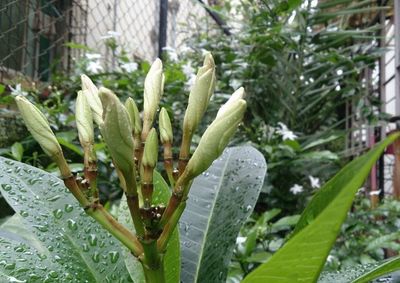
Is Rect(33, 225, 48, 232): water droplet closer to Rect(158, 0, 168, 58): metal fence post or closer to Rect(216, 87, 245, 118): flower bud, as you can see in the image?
Rect(216, 87, 245, 118): flower bud

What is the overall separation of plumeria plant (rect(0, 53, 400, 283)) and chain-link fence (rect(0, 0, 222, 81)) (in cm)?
153

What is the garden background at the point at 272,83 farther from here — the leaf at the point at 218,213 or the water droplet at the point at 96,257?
the water droplet at the point at 96,257

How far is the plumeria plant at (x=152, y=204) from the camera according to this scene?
248mm

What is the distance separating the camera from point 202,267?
1.52 ft

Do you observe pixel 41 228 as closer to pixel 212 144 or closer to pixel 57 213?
pixel 57 213

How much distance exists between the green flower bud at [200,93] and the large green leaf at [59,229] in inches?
6.1

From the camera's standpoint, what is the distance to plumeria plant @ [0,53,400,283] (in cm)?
25

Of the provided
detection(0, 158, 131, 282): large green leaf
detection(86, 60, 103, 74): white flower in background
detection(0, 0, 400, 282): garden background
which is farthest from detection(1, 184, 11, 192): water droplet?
detection(86, 60, 103, 74): white flower in background

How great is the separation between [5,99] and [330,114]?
1.55 m

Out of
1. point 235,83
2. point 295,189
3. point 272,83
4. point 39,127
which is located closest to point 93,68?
point 235,83

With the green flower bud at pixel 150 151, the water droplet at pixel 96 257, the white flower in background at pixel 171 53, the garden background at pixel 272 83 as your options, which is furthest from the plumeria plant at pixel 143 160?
the white flower in background at pixel 171 53

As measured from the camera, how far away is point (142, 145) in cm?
38

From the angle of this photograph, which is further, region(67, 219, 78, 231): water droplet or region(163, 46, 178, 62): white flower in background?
region(163, 46, 178, 62): white flower in background

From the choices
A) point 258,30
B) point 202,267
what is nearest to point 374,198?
point 258,30
